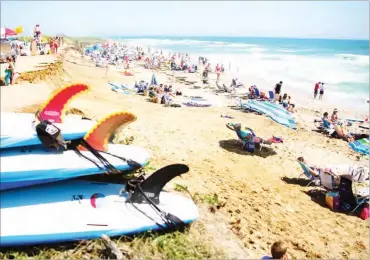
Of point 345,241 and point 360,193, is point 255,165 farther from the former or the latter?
point 345,241

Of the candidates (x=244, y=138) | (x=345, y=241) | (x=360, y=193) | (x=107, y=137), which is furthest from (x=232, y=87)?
(x=107, y=137)

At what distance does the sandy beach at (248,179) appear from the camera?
571 cm

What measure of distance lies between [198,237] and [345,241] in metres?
3.52

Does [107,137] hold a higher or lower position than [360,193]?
higher

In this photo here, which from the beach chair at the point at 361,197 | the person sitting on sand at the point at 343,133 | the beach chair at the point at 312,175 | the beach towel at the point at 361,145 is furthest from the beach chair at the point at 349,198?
the person sitting on sand at the point at 343,133

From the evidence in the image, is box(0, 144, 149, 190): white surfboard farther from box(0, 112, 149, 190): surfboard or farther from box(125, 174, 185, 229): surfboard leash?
box(125, 174, 185, 229): surfboard leash

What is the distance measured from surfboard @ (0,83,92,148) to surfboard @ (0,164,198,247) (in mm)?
757

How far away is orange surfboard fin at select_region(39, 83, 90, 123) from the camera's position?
15.9ft

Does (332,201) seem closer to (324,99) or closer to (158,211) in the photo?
(158,211)

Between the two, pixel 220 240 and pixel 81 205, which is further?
pixel 220 240

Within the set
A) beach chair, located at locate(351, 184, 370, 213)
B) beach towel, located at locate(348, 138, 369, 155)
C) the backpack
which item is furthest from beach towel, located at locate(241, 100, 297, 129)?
the backpack

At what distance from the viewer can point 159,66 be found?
37344mm

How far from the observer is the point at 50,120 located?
4.92 metres

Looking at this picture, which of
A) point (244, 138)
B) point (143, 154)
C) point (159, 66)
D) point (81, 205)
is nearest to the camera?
point (81, 205)
